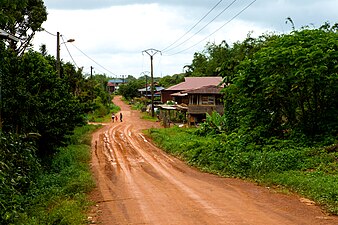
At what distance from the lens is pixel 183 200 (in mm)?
13789

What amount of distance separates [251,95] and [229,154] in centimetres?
330

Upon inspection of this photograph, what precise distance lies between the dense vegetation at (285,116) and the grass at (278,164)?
1.4 inches

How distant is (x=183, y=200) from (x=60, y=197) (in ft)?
12.5

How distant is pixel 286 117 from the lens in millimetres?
23000

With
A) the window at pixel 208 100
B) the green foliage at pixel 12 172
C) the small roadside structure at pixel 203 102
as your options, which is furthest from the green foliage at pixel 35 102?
the window at pixel 208 100

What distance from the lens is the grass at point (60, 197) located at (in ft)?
37.2

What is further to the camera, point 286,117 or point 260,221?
point 286,117

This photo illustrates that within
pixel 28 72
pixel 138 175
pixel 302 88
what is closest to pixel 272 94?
pixel 302 88

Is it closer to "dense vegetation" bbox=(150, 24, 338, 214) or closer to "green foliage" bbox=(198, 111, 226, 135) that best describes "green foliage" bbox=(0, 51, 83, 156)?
"dense vegetation" bbox=(150, 24, 338, 214)

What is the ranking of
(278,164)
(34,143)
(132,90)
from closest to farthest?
(34,143) < (278,164) < (132,90)

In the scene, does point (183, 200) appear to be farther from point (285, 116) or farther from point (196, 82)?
point (196, 82)

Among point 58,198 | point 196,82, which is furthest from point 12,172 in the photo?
point 196,82

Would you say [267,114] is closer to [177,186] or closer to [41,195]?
[177,186]

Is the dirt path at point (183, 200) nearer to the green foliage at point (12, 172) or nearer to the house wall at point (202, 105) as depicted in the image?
the green foliage at point (12, 172)
